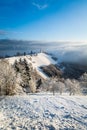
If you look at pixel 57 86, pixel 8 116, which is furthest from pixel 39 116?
pixel 57 86

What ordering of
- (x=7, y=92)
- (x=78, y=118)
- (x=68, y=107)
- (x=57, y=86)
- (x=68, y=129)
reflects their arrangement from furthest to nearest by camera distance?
(x=57, y=86), (x=7, y=92), (x=68, y=107), (x=78, y=118), (x=68, y=129)

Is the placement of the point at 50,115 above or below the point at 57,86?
above

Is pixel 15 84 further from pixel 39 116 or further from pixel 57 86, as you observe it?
pixel 57 86

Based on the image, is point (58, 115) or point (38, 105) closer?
point (58, 115)

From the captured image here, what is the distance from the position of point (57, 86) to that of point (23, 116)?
6770 centimetres

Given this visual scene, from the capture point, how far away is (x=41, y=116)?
17.7 meters

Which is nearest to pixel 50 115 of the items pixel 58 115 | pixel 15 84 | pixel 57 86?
pixel 58 115

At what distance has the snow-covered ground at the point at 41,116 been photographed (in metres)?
14.7

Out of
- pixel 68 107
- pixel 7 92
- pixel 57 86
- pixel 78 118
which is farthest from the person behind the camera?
pixel 57 86

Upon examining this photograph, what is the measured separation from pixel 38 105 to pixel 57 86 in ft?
207

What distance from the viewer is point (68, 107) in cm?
2102

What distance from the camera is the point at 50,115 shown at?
18109mm

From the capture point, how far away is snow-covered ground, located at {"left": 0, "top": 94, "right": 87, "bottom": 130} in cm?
1474

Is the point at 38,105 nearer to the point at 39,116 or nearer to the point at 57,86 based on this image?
the point at 39,116
